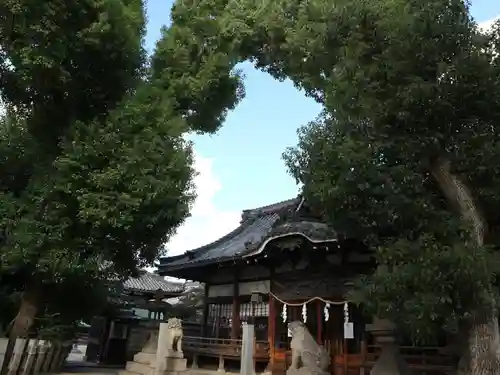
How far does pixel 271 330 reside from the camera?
1352 cm

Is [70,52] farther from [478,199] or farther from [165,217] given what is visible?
[478,199]

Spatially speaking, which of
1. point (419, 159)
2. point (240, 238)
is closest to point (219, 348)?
point (240, 238)

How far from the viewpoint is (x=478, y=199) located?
770cm

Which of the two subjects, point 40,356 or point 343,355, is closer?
point 343,355

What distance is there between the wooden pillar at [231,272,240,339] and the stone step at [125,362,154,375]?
10.0 ft

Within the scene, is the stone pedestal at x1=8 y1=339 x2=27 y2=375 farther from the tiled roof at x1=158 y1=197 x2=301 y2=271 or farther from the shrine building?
the tiled roof at x1=158 y1=197 x2=301 y2=271

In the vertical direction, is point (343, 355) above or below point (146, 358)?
above

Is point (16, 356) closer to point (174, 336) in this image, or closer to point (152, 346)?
point (174, 336)

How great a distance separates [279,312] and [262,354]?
56.0 inches

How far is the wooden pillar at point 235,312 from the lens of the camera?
15305mm

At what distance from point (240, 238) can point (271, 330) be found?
5.87 meters

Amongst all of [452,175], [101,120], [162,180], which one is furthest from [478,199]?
[101,120]

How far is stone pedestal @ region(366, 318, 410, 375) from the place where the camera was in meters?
9.73

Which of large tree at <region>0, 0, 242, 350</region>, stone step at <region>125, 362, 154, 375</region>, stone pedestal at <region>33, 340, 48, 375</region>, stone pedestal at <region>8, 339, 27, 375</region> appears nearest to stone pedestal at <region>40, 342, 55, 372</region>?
stone pedestal at <region>33, 340, 48, 375</region>
